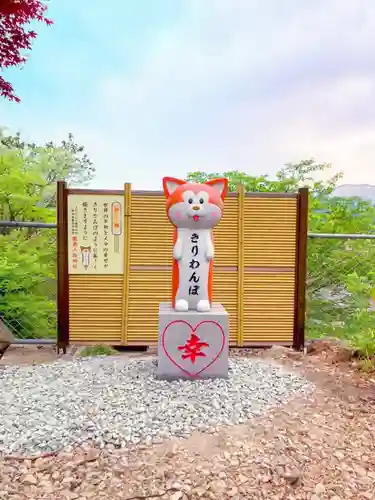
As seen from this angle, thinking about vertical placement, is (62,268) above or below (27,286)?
above

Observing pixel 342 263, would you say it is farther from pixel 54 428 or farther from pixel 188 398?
pixel 54 428

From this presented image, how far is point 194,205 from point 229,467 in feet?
7.09

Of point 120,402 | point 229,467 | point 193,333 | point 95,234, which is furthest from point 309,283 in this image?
point 229,467

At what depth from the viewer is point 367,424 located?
10.8ft

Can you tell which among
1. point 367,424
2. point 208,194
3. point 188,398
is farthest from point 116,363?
point 367,424

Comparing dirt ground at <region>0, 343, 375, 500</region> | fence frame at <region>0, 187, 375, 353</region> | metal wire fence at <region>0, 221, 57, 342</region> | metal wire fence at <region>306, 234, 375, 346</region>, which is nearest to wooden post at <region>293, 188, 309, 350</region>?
fence frame at <region>0, 187, 375, 353</region>

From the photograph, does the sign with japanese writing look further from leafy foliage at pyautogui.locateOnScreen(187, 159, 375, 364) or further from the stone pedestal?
leafy foliage at pyautogui.locateOnScreen(187, 159, 375, 364)

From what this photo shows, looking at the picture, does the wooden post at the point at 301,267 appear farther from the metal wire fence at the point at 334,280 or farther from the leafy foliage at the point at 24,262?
the leafy foliage at the point at 24,262

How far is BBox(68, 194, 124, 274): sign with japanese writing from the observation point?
17.0 ft

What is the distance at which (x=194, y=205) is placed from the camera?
3916 millimetres

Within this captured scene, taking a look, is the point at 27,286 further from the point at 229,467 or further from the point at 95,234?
the point at 229,467

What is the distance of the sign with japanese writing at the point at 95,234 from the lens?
5191 millimetres

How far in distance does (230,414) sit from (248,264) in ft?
7.84

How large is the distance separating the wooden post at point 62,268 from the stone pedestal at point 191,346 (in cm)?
180
